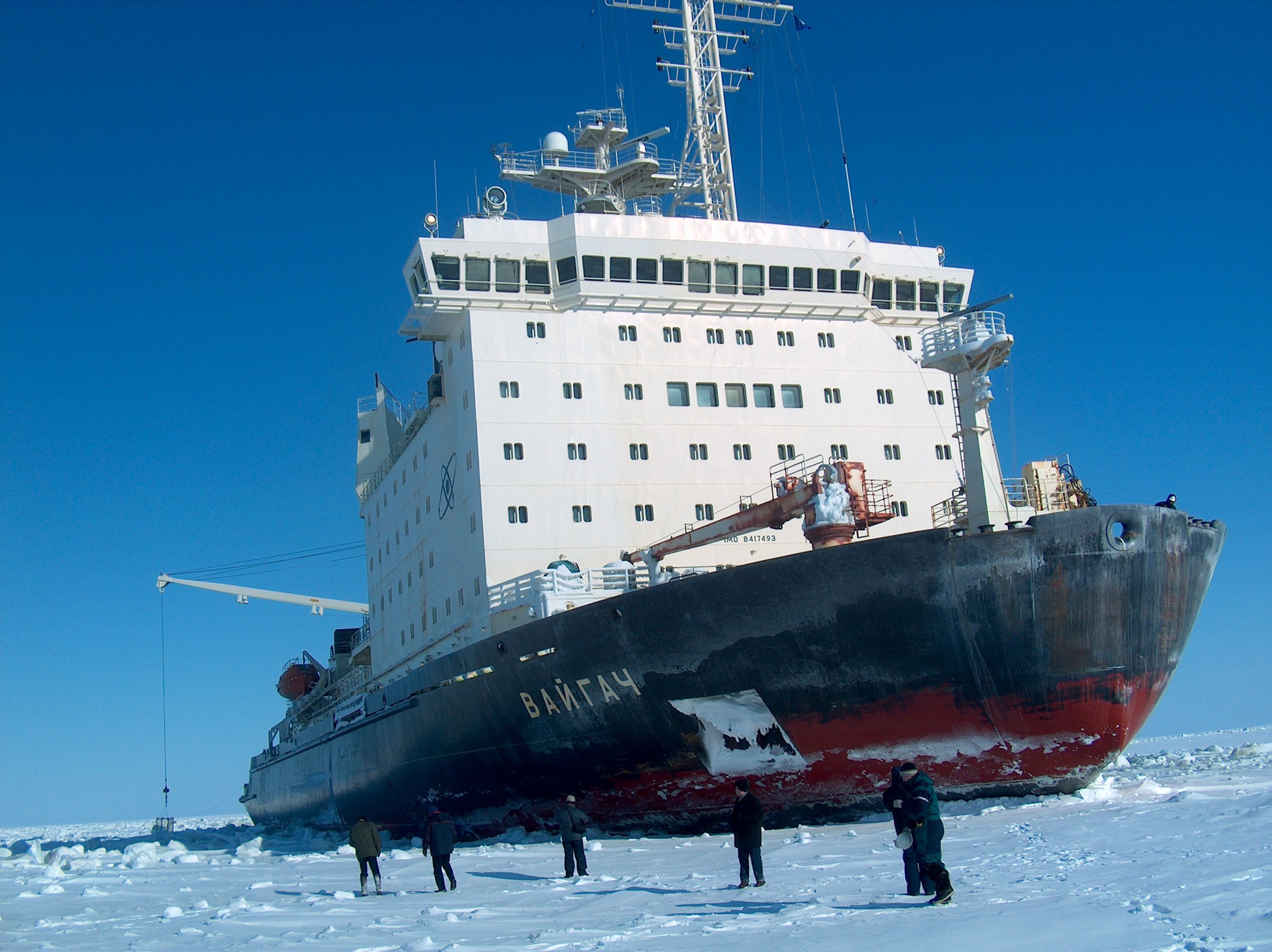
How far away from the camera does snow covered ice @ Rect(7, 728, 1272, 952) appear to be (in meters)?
6.17

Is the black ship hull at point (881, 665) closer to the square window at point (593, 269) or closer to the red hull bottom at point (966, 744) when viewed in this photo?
the red hull bottom at point (966, 744)

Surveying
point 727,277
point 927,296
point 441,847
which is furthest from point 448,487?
point 927,296

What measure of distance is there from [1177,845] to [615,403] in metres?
11.7

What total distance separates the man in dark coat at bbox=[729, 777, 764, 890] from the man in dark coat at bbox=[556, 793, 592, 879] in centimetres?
234

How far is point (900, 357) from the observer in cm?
1969

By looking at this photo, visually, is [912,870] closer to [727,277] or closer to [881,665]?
[881,665]

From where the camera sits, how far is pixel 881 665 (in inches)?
495

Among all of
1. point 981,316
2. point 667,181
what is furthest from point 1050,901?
point 667,181

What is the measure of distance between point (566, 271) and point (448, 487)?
14.6 feet

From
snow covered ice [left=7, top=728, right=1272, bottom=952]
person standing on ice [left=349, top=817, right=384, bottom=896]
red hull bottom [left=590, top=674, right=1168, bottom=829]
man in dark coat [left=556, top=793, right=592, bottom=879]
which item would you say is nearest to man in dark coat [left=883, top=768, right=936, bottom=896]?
snow covered ice [left=7, top=728, right=1272, bottom=952]

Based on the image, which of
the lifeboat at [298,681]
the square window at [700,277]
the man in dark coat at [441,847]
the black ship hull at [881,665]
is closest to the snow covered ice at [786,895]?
the man in dark coat at [441,847]

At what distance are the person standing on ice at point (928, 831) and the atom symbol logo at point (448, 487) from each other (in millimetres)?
12731

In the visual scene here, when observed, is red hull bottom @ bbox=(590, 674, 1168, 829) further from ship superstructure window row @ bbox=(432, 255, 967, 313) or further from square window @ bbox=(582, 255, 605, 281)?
square window @ bbox=(582, 255, 605, 281)

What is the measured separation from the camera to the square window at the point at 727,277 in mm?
19359
